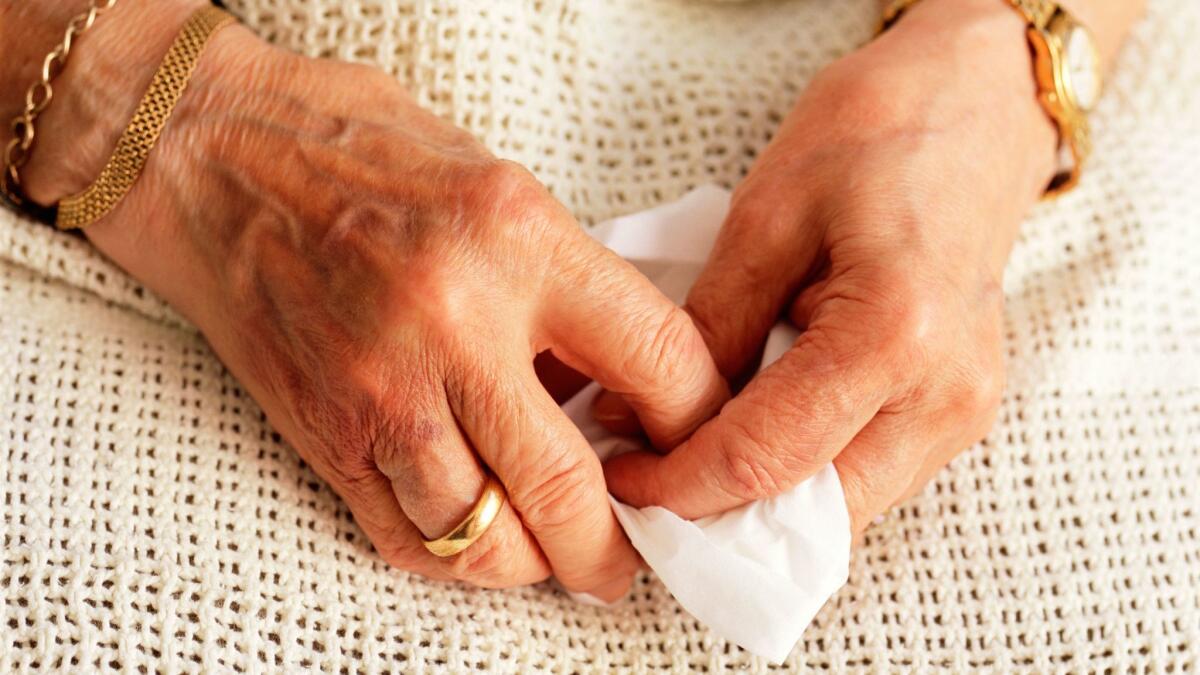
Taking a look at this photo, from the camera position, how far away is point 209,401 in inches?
37.2

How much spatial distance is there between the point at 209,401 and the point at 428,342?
0.88 feet

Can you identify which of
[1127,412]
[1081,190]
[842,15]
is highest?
[842,15]

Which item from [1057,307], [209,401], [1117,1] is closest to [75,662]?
[209,401]

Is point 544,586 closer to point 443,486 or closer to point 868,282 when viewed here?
point 443,486

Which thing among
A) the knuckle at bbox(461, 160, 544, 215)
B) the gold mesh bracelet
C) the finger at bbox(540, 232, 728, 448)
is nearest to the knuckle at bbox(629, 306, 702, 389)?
the finger at bbox(540, 232, 728, 448)

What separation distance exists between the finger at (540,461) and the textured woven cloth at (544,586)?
0.11m

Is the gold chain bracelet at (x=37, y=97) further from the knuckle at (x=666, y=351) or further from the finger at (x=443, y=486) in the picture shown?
the knuckle at (x=666, y=351)

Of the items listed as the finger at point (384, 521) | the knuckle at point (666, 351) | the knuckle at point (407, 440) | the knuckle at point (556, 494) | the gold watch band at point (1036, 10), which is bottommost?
the finger at point (384, 521)

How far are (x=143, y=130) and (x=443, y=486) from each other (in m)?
0.41

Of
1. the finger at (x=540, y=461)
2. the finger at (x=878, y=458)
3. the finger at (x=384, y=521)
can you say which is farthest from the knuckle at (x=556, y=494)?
the finger at (x=878, y=458)

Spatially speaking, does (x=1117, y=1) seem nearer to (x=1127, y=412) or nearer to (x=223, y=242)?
(x=1127, y=412)

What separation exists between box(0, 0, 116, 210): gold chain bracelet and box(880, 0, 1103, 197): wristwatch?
897 millimetres

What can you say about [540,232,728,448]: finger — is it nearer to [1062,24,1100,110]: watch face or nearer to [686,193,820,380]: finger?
[686,193,820,380]: finger

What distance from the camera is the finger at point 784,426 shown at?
32.8 inches
